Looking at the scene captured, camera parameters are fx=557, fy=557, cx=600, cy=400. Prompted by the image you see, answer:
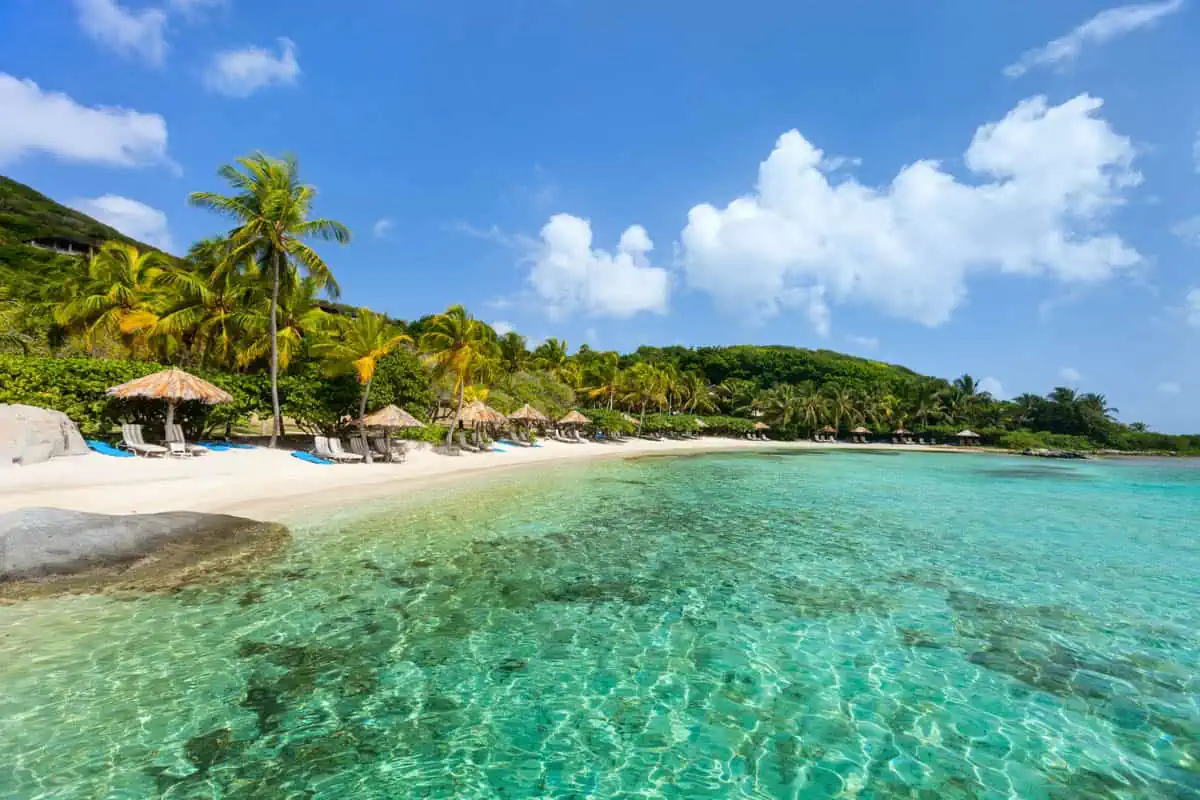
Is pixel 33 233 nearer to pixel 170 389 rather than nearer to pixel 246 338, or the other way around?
pixel 246 338

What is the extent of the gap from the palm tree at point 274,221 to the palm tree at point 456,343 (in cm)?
560

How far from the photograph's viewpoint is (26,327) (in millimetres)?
24141

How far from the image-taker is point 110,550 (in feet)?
27.0

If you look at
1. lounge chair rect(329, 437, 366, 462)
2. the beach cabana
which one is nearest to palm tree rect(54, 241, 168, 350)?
lounge chair rect(329, 437, 366, 462)

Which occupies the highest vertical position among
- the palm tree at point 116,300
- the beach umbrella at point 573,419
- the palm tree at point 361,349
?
the palm tree at point 116,300

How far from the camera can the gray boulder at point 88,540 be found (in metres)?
7.58

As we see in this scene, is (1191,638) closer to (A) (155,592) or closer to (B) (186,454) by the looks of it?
(A) (155,592)

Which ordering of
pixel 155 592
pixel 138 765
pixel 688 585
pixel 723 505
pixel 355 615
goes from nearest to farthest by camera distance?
pixel 138 765
pixel 355 615
pixel 155 592
pixel 688 585
pixel 723 505

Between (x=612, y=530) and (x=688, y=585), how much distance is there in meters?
3.87

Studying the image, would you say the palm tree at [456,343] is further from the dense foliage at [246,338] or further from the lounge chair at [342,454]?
the lounge chair at [342,454]

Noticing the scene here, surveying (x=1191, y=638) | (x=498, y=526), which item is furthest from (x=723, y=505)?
(x=1191, y=638)

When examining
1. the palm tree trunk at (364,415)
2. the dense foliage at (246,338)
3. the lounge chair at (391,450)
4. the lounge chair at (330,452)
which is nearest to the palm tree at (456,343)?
the dense foliage at (246,338)

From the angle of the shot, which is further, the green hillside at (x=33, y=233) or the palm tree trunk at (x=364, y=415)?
the green hillside at (x=33, y=233)

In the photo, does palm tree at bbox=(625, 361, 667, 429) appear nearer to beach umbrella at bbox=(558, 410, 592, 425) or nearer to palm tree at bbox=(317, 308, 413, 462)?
beach umbrella at bbox=(558, 410, 592, 425)
